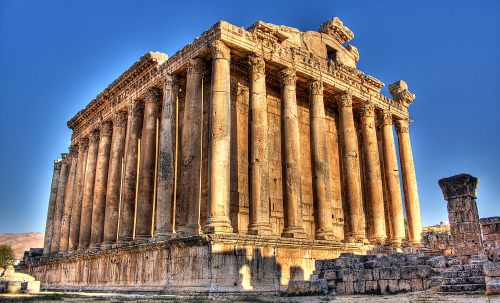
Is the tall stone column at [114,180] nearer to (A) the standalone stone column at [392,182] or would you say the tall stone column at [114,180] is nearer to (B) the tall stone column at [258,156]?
(B) the tall stone column at [258,156]

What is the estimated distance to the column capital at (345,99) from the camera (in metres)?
22.8

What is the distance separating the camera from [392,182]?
79.0ft

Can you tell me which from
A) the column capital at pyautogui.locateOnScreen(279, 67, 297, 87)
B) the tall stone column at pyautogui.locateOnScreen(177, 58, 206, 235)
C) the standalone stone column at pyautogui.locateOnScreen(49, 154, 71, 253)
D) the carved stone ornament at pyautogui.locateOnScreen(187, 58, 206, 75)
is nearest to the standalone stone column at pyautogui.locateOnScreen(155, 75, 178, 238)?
the tall stone column at pyautogui.locateOnScreen(177, 58, 206, 235)

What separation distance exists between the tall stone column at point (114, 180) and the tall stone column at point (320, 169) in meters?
10.5

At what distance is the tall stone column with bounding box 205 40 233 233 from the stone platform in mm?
855

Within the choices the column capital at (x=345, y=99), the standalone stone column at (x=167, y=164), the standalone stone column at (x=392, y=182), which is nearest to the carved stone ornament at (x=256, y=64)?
the standalone stone column at (x=167, y=164)

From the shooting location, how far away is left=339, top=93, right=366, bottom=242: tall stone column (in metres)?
21.0

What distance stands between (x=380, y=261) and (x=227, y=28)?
10715mm

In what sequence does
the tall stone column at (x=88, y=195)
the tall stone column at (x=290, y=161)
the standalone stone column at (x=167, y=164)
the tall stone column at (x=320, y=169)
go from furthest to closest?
1. the tall stone column at (x=88, y=195)
2. the tall stone column at (x=320, y=169)
3. the standalone stone column at (x=167, y=164)
4. the tall stone column at (x=290, y=161)

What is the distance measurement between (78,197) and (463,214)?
23.0m

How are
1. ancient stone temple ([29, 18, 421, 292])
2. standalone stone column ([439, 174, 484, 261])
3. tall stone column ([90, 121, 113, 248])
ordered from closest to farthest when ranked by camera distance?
1. standalone stone column ([439, 174, 484, 261])
2. ancient stone temple ([29, 18, 421, 292])
3. tall stone column ([90, 121, 113, 248])

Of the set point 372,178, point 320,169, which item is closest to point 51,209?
A: point 320,169

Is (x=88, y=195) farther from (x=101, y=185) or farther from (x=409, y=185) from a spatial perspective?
(x=409, y=185)

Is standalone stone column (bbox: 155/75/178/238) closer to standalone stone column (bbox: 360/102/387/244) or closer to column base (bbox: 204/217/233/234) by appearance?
column base (bbox: 204/217/233/234)
